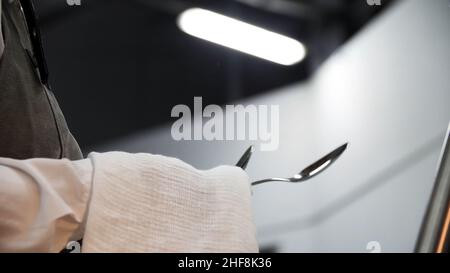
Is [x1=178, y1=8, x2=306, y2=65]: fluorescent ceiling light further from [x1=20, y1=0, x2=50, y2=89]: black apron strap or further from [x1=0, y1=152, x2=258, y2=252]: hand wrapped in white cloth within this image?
[x1=0, y1=152, x2=258, y2=252]: hand wrapped in white cloth

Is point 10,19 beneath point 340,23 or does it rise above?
beneath

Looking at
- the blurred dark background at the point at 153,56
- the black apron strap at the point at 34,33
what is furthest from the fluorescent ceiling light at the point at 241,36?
the black apron strap at the point at 34,33

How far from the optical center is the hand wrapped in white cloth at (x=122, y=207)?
271mm

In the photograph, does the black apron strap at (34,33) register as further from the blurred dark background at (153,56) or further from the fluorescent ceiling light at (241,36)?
the fluorescent ceiling light at (241,36)

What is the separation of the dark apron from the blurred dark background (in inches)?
7.7

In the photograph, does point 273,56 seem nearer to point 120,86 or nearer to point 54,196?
point 120,86

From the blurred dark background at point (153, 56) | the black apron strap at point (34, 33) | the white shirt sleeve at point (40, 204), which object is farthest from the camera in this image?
the blurred dark background at point (153, 56)

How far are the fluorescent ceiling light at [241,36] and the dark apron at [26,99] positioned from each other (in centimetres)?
43

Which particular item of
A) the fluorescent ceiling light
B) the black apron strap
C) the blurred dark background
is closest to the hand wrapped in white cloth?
the black apron strap

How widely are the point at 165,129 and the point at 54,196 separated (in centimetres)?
38

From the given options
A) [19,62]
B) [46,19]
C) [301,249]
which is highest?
[46,19]

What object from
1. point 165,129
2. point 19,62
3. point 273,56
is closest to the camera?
point 19,62

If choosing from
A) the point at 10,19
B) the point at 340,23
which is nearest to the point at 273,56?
the point at 340,23
